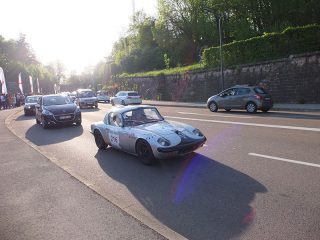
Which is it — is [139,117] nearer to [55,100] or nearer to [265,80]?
[55,100]

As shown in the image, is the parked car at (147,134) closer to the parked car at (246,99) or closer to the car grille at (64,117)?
the car grille at (64,117)

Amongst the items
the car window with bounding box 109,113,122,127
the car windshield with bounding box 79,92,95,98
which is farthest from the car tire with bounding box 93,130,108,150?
the car windshield with bounding box 79,92,95,98

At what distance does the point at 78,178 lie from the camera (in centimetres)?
718

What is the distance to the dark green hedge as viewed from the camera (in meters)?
23.3

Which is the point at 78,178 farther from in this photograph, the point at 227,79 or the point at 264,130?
the point at 227,79

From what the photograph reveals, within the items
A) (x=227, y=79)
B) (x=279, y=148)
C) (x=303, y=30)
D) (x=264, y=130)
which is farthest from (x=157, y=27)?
(x=279, y=148)

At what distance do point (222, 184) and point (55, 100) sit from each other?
13150 mm

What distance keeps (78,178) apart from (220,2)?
33.9m

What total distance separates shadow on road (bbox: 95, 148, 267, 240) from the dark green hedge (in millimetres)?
18573

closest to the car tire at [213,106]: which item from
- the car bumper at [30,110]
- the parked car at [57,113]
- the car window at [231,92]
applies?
the car window at [231,92]

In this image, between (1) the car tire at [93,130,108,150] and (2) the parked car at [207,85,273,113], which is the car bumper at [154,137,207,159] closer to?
(1) the car tire at [93,130,108,150]

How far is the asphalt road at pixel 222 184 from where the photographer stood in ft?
14.8

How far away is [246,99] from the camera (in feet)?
62.9

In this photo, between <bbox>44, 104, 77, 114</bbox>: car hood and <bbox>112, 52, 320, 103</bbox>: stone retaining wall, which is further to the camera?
<bbox>112, 52, 320, 103</bbox>: stone retaining wall
